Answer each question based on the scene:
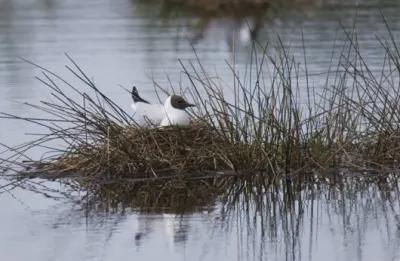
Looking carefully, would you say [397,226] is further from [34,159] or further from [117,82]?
[117,82]

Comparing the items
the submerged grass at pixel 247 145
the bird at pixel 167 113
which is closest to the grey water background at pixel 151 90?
the submerged grass at pixel 247 145

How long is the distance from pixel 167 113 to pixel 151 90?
505 cm

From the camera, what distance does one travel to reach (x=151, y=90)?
17469 mm

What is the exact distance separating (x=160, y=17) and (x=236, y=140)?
16953mm

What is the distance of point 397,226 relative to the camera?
9.83m

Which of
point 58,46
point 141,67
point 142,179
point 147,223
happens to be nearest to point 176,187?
point 142,179

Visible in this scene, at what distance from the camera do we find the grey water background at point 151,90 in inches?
371

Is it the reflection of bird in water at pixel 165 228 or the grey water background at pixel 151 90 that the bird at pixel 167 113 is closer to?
the grey water background at pixel 151 90

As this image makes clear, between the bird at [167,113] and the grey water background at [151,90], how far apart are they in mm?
1139

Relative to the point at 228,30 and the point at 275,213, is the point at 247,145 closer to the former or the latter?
the point at 275,213

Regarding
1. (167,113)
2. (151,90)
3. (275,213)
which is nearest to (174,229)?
(275,213)

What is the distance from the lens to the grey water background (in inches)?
371

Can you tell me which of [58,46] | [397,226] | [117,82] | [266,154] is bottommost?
[397,226]

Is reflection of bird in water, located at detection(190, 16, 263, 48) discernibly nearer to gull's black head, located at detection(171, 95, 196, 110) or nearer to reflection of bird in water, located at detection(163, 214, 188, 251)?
gull's black head, located at detection(171, 95, 196, 110)
